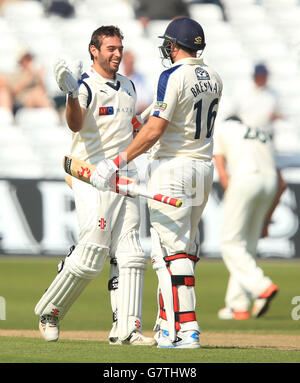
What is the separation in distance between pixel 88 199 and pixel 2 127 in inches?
497

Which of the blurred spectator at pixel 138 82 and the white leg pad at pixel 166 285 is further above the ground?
the blurred spectator at pixel 138 82

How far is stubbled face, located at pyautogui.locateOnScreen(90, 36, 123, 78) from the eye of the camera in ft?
22.8

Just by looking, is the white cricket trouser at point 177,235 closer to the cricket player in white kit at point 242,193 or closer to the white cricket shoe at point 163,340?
the white cricket shoe at point 163,340

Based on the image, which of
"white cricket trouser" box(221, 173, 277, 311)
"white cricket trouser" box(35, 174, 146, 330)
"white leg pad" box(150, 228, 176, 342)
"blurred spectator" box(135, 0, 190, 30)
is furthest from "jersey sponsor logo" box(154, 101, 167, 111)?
"blurred spectator" box(135, 0, 190, 30)

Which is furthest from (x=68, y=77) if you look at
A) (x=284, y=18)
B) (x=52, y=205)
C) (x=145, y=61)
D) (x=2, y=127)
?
(x=284, y=18)

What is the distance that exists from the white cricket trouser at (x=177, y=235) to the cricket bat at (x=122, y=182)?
0.19 meters

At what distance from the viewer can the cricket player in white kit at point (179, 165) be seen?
21.2 ft

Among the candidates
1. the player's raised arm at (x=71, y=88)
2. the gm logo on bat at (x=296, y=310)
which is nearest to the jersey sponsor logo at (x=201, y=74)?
the player's raised arm at (x=71, y=88)

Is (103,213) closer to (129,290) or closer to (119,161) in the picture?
(119,161)

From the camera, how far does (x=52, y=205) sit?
14656mm

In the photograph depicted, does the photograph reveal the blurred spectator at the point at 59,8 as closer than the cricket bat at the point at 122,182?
No

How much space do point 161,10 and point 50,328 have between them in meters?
15.6

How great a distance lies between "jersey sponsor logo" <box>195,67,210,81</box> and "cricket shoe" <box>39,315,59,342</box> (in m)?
2.06

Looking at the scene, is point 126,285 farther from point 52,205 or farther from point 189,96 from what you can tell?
point 52,205
